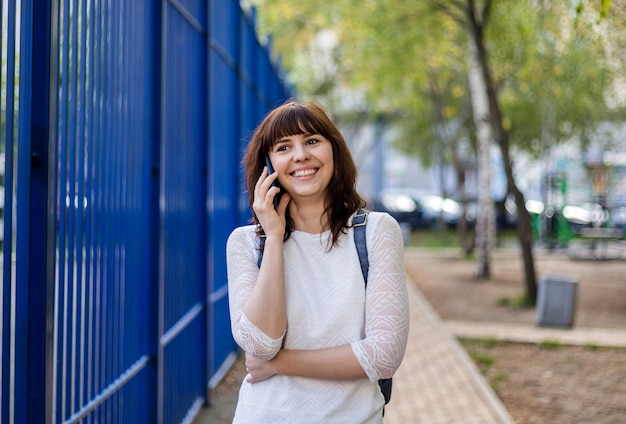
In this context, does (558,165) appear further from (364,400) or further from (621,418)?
(364,400)

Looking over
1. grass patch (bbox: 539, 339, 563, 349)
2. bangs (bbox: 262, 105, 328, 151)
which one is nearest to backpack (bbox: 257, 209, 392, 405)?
bangs (bbox: 262, 105, 328, 151)

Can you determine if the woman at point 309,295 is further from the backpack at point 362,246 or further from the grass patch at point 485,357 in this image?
the grass patch at point 485,357

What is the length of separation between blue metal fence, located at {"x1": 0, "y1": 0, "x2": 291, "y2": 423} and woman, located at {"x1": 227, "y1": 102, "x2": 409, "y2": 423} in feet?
2.44

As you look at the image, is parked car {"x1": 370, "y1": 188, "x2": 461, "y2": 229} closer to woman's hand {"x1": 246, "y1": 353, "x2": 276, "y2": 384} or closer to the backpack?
the backpack

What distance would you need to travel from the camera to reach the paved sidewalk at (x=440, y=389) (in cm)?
622

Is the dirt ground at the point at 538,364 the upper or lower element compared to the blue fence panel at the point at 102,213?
lower

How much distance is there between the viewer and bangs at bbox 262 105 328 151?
92.0 inches

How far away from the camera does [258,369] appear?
226 centimetres

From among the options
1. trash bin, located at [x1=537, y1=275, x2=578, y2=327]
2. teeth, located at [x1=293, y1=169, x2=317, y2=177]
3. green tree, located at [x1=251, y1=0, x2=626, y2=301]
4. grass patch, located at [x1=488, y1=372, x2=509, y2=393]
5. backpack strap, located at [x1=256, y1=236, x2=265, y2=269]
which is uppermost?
green tree, located at [x1=251, y1=0, x2=626, y2=301]

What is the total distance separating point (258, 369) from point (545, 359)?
7032 mm

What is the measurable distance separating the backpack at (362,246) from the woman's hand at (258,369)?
0.93ft

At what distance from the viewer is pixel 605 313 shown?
41.1 ft

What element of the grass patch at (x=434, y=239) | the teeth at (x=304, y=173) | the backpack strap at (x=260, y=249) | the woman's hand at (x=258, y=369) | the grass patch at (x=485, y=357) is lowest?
the grass patch at (x=434, y=239)

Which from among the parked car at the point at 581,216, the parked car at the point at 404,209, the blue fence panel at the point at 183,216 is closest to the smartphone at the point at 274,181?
the blue fence panel at the point at 183,216
